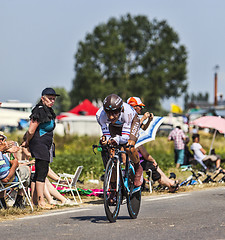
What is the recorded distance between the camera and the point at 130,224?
8.05 metres

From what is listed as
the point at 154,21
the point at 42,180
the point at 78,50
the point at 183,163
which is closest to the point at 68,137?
the point at 183,163

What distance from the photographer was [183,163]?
21.8 m

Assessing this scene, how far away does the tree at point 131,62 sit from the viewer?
7431cm

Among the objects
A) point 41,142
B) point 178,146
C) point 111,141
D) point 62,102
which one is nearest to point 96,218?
point 111,141

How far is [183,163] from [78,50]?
56.1 m

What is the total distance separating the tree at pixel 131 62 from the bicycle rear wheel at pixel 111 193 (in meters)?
63.9

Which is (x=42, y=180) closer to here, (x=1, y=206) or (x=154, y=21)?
(x=1, y=206)

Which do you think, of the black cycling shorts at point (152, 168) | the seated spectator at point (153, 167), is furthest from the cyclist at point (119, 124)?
the black cycling shorts at point (152, 168)

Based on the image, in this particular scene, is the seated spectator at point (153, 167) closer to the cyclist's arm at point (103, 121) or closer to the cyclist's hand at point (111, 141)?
the cyclist's arm at point (103, 121)

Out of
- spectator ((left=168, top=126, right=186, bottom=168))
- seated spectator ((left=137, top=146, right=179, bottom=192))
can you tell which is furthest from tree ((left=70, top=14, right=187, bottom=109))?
seated spectator ((left=137, top=146, right=179, bottom=192))

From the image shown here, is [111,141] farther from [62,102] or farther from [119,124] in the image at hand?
[62,102]

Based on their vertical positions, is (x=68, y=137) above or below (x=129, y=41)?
below

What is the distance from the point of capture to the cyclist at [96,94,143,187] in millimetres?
8047

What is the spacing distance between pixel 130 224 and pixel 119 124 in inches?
55.4
